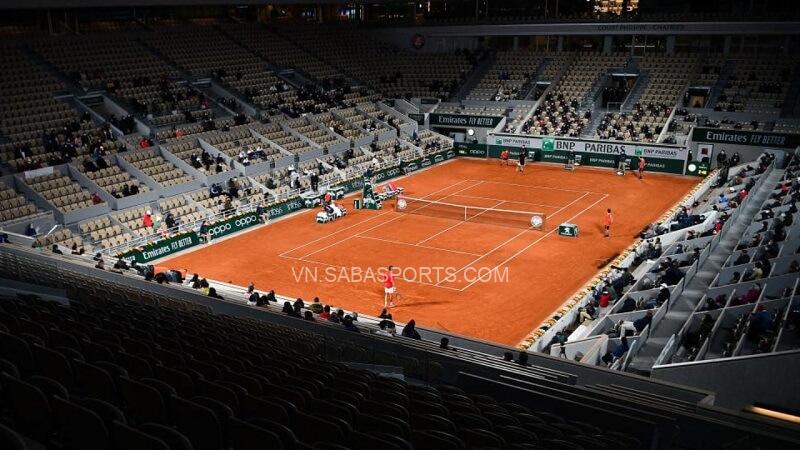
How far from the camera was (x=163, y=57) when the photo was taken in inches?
1939

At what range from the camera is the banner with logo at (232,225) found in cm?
3331

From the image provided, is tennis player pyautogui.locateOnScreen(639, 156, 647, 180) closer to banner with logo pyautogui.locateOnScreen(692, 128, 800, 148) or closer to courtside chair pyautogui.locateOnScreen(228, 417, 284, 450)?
banner with logo pyautogui.locateOnScreen(692, 128, 800, 148)

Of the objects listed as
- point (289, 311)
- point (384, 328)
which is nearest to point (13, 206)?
point (289, 311)

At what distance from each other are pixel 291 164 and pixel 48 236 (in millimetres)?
16900

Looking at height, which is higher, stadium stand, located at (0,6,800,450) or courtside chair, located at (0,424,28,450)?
courtside chair, located at (0,424,28,450)

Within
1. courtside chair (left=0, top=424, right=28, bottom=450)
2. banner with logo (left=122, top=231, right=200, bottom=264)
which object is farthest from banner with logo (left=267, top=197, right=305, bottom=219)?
courtside chair (left=0, top=424, right=28, bottom=450)

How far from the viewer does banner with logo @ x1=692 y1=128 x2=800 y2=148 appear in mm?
44656

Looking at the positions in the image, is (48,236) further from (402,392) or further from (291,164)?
(402,392)

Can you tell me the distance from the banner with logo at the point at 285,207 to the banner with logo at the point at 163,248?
204 inches

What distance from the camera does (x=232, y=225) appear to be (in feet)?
113

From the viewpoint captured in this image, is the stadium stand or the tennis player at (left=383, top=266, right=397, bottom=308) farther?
the tennis player at (left=383, top=266, right=397, bottom=308)

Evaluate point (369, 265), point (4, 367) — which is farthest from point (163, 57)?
point (4, 367)

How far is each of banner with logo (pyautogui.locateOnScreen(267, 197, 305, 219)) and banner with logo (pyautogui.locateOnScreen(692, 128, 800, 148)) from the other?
88.7 ft

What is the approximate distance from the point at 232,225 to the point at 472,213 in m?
12.6
